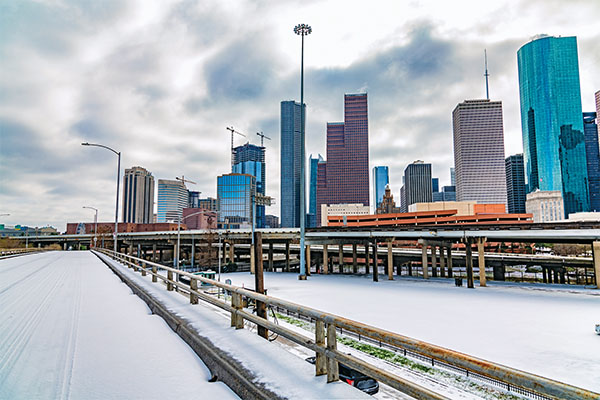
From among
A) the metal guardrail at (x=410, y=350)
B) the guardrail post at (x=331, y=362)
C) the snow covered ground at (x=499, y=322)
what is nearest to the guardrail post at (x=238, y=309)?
the metal guardrail at (x=410, y=350)

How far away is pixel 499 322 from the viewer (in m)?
17.5

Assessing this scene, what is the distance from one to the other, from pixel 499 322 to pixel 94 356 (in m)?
19.0

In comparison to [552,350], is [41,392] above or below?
above

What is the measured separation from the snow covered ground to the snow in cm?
1102

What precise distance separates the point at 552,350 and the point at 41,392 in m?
16.4

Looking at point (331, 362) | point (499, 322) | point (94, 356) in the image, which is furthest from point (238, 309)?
point (499, 322)

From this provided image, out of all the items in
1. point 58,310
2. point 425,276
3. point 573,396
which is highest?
point 573,396

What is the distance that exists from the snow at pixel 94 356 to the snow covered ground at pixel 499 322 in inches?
434

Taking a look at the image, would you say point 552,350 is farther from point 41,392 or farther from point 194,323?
point 41,392

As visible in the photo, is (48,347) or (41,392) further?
(48,347)

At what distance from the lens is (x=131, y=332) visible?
24.0 ft

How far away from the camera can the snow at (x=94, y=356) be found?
4457mm

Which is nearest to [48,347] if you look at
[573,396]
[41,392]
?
[41,392]

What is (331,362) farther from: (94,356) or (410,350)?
(94,356)
